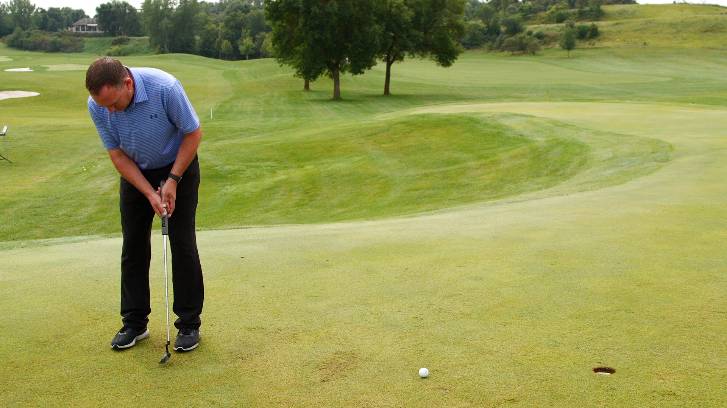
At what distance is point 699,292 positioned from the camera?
19.2 feet

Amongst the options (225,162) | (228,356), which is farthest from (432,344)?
(225,162)

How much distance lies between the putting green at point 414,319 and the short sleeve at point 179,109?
1.61 metres

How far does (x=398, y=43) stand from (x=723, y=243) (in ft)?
174

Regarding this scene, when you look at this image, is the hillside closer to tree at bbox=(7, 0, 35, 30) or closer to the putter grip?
the putter grip

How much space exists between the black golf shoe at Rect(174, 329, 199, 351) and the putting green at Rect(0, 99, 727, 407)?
0.07m

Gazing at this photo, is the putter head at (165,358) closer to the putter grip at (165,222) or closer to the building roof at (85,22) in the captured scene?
the putter grip at (165,222)

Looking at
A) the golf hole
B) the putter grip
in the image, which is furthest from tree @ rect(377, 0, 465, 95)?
the golf hole

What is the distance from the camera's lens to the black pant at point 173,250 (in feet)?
16.9

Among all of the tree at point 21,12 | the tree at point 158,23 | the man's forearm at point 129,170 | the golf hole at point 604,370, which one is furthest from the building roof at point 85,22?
the golf hole at point 604,370

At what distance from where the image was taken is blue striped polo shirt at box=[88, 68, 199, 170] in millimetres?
4898

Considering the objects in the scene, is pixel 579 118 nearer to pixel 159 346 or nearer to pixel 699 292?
pixel 699 292

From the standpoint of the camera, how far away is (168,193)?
4.91m

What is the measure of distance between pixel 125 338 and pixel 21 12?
17886 cm

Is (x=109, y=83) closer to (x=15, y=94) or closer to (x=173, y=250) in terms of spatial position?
(x=173, y=250)
